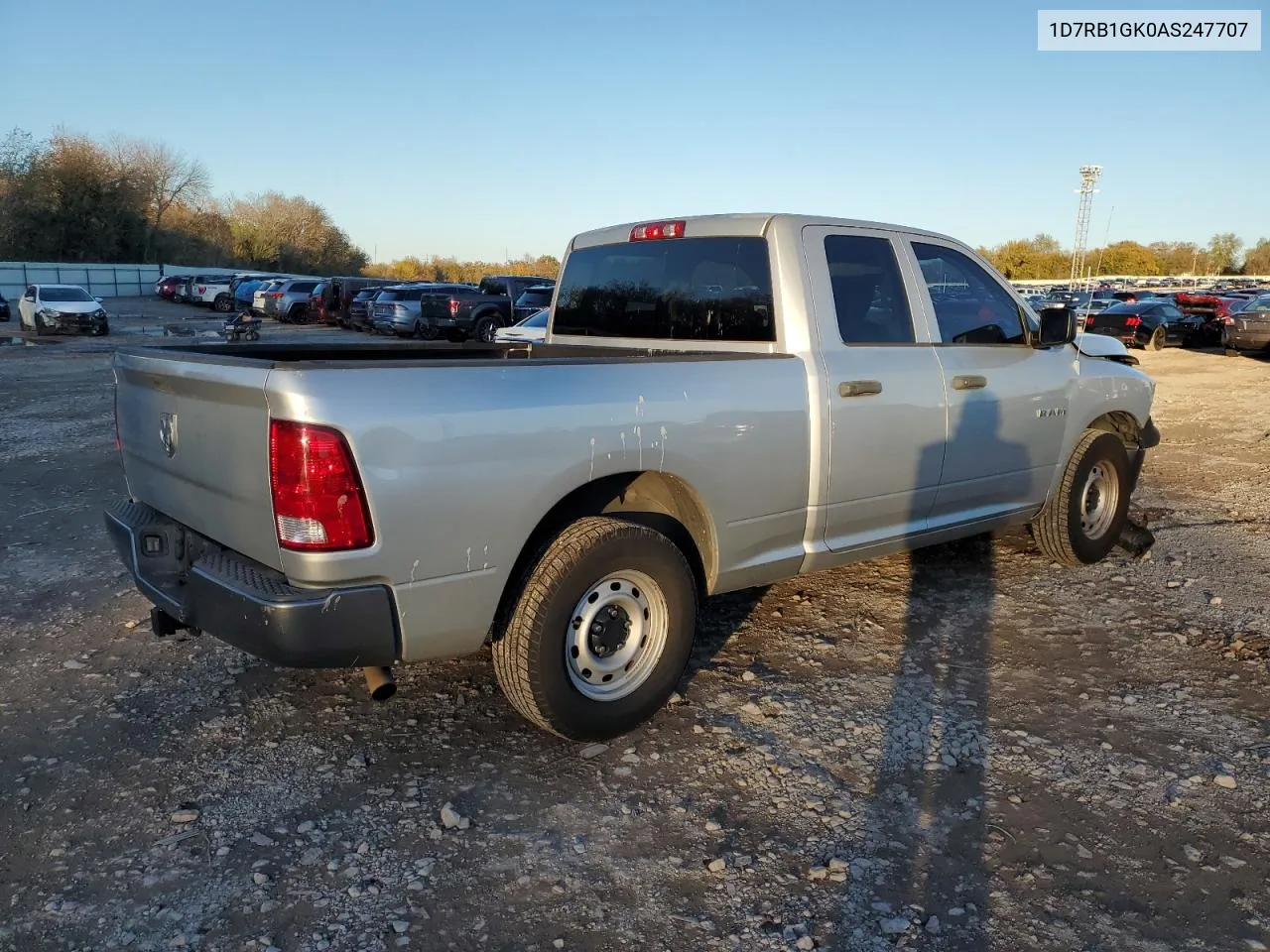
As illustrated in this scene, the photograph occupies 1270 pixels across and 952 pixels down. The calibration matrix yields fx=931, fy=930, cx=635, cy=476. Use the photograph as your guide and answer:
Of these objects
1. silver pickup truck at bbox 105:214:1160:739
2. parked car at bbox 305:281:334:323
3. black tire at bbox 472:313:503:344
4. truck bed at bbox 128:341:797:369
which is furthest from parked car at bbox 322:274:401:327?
silver pickup truck at bbox 105:214:1160:739

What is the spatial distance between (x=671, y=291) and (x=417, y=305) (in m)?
24.3

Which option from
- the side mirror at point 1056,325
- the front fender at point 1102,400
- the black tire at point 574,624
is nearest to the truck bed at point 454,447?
the black tire at point 574,624

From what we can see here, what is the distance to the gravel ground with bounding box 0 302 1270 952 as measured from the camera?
8.64ft

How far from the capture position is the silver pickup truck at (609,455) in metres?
2.83

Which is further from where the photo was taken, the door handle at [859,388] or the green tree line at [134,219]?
the green tree line at [134,219]

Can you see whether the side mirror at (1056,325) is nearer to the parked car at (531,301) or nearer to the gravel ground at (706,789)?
the gravel ground at (706,789)

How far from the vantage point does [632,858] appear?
2.91m

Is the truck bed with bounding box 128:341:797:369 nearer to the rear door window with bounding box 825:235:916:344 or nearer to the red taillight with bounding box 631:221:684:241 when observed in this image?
the rear door window with bounding box 825:235:916:344

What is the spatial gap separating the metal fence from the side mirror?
51517mm

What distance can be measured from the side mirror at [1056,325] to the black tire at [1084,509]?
31.0 inches

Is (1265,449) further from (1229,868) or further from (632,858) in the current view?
(632,858)

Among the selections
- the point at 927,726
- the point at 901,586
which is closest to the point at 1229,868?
the point at 927,726

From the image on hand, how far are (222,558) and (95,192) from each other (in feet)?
213

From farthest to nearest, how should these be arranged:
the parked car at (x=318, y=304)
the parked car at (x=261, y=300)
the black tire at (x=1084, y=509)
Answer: the parked car at (x=261, y=300), the parked car at (x=318, y=304), the black tire at (x=1084, y=509)
